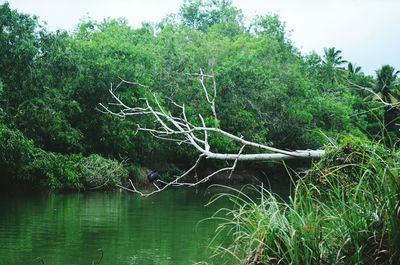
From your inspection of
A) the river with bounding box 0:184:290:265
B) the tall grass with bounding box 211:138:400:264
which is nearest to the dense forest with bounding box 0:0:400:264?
the tall grass with bounding box 211:138:400:264

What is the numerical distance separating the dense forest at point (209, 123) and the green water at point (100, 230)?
1219mm

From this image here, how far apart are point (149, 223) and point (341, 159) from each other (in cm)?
1236

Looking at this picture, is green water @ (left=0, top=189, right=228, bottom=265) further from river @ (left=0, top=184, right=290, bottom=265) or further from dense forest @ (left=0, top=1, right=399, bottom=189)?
dense forest @ (left=0, top=1, right=399, bottom=189)

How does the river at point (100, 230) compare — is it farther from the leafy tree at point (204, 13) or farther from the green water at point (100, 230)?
the leafy tree at point (204, 13)

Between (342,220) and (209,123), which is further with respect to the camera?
(209,123)

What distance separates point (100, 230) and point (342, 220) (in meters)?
11.1

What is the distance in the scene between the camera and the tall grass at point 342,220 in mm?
3113

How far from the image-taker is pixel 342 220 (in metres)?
3.32

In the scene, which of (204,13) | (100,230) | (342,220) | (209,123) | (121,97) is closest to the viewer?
(342,220)

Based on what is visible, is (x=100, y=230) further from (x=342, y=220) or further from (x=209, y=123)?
(x=209, y=123)

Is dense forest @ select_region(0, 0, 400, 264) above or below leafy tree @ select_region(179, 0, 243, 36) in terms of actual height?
below

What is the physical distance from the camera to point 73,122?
27766mm

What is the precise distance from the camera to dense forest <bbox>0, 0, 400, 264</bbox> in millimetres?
3244

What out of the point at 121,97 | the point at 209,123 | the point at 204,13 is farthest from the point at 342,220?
the point at 204,13
